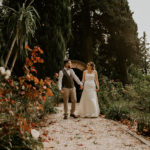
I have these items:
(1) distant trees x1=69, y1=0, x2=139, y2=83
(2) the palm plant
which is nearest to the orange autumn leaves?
(2) the palm plant

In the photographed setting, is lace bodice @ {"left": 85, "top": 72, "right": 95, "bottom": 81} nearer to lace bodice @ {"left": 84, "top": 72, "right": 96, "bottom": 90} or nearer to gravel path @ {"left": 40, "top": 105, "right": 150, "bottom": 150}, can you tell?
lace bodice @ {"left": 84, "top": 72, "right": 96, "bottom": 90}

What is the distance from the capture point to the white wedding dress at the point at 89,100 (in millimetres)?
7969

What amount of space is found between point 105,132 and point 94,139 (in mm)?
830

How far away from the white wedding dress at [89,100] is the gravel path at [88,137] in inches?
39.4

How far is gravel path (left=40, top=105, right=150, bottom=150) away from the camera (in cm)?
453

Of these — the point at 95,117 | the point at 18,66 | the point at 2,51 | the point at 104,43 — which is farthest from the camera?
the point at 104,43

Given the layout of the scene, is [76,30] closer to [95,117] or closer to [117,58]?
[117,58]

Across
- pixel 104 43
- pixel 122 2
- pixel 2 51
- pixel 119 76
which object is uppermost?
pixel 122 2

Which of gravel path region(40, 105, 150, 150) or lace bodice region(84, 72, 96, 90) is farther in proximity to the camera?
lace bodice region(84, 72, 96, 90)

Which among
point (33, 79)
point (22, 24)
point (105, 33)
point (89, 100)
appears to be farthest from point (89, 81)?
point (105, 33)

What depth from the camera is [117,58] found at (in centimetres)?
1633

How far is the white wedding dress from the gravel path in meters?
1.00

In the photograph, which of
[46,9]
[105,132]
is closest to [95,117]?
[105,132]

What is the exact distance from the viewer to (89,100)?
26.7 feet
